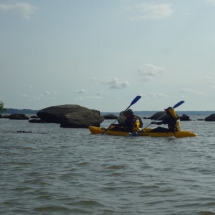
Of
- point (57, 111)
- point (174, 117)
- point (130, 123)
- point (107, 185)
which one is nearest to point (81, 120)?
point (57, 111)

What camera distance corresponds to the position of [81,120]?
33.0m

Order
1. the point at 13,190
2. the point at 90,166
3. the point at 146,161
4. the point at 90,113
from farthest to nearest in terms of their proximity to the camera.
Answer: the point at 90,113 < the point at 146,161 < the point at 90,166 < the point at 13,190

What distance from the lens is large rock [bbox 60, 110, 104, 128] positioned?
108ft

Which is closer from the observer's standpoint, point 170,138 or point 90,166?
point 90,166

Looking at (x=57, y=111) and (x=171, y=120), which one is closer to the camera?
(x=171, y=120)

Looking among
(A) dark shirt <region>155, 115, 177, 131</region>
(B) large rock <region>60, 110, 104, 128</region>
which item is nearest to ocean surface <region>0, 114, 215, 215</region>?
(A) dark shirt <region>155, 115, 177, 131</region>

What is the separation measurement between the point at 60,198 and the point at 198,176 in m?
3.37

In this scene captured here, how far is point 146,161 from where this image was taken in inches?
479

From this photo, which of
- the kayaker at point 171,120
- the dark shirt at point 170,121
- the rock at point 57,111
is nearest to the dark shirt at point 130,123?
the kayaker at point 171,120

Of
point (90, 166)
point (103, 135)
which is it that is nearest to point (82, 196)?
point (90, 166)

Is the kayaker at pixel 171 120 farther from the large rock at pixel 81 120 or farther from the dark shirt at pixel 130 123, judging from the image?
the large rock at pixel 81 120

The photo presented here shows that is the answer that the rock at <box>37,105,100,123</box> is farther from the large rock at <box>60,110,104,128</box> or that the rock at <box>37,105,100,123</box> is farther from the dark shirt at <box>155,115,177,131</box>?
the dark shirt at <box>155,115,177,131</box>

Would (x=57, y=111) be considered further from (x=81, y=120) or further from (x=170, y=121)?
(x=170, y=121)

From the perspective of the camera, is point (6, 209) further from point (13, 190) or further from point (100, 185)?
point (100, 185)
